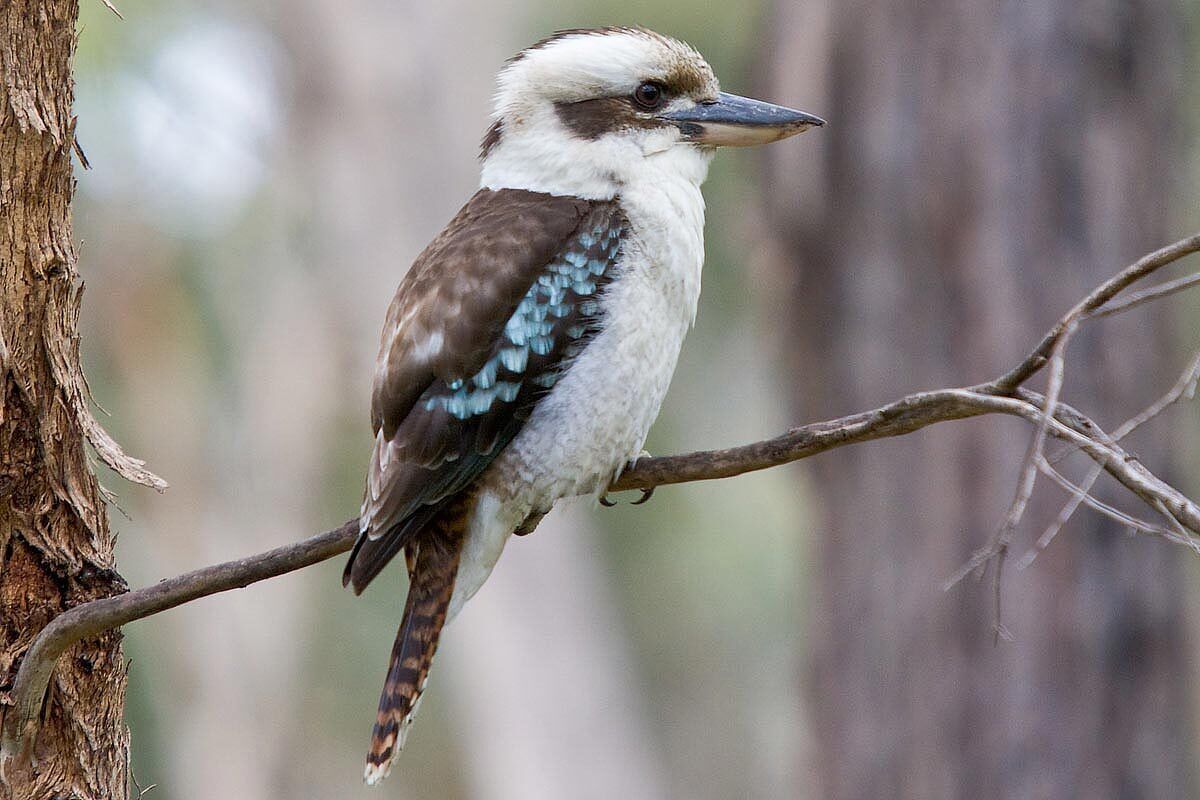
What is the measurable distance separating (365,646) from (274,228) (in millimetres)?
4274

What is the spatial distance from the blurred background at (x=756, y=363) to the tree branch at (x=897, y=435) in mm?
2574

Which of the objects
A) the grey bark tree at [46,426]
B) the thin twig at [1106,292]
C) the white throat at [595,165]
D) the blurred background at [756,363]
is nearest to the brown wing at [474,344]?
the white throat at [595,165]

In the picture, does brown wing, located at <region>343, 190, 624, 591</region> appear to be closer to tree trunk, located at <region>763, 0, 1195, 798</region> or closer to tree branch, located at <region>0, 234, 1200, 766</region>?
tree branch, located at <region>0, 234, 1200, 766</region>

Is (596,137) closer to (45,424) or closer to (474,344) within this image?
(474,344)

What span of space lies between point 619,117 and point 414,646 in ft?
3.02

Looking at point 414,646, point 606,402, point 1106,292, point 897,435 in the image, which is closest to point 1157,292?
point 1106,292

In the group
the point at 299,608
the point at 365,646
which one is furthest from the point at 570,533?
the point at 365,646

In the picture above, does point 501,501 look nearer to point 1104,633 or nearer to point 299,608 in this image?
point 1104,633

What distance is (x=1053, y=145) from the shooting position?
14.1ft

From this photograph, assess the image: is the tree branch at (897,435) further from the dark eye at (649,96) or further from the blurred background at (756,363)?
the blurred background at (756,363)

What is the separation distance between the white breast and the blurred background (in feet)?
6.82

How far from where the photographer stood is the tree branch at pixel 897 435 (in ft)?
4.53

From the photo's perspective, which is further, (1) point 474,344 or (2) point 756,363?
(2) point 756,363

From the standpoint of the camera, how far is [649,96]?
98.1 inches
